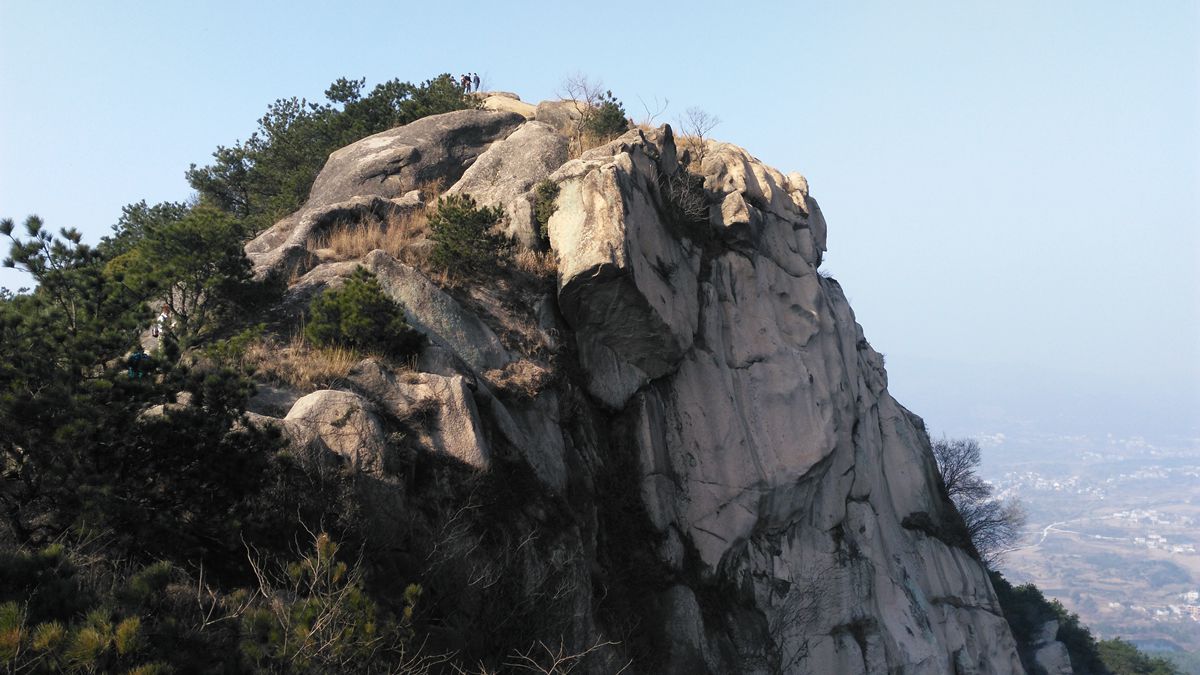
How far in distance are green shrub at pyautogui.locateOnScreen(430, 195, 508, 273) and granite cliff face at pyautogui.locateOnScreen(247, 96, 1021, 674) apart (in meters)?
0.45

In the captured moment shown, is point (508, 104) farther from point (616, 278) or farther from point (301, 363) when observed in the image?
point (301, 363)

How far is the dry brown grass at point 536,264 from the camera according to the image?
1571cm

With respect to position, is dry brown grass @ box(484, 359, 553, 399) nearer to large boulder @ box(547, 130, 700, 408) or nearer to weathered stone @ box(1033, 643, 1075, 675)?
large boulder @ box(547, 130, 700, 408)

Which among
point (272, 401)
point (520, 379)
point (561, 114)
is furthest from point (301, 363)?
point (561, 114)

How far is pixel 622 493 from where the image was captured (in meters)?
14.7

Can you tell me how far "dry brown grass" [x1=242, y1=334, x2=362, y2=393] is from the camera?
11.1 metres

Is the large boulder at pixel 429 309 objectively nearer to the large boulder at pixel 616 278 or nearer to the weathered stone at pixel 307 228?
the weathered stone at pixel 307 228

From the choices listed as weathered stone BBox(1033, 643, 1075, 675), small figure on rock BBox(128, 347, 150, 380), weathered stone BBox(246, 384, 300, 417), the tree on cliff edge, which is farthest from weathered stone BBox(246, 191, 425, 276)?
weathered stone BBox(1033, 643, 1075, 675)

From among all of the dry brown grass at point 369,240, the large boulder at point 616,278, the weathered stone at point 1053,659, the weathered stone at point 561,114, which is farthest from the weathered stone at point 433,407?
the weathered stone at point 1053,659

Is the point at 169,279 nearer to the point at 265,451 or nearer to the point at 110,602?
the point at 265,451

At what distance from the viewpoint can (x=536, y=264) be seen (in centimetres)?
1580

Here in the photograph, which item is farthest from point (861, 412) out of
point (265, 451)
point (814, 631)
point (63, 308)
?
point (63, 308)

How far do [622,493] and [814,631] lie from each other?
19.5 feet

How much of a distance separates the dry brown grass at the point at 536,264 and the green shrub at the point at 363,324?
3.87m
